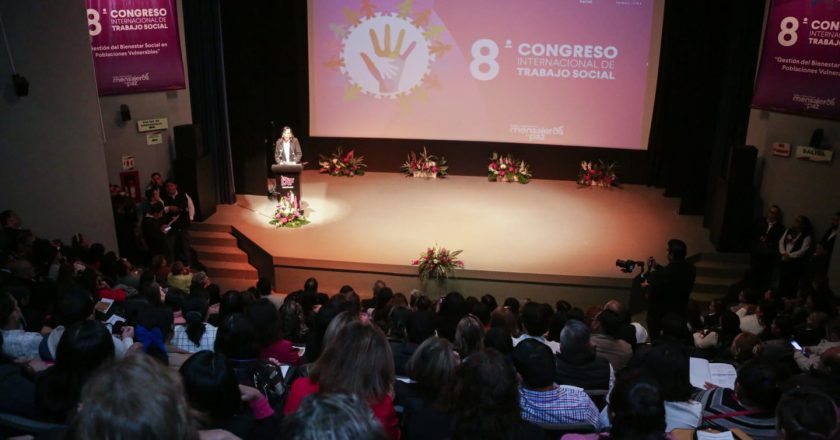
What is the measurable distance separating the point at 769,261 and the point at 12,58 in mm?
8046

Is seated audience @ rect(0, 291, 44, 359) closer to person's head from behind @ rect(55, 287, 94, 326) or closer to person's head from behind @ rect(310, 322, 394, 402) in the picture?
person's head from behind @ rect(55, 287, 94, 326)

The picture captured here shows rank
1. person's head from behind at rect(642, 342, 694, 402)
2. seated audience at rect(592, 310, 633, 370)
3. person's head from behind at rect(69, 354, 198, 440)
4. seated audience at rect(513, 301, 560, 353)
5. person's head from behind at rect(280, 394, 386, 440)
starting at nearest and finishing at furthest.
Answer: person's head from behind at rect(280, 394, 386, 440), person's head from behind at rect(69, 354, 198, 440), person's head from behind at rect(642, 342, 694, 402), seated audience at rect(592, 310, 633, 370), seated audience at rect(513, 301, 560, 353)

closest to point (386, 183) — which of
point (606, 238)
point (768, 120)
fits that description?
point (606, 238)

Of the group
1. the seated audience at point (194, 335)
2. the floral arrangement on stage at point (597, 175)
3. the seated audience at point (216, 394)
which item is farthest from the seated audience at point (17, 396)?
the floral arrangement on stage at point (597, 175)

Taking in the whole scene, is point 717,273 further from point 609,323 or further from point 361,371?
point 361,371

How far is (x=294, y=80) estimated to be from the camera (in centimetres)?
1175

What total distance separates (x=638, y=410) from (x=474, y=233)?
22.2 ft

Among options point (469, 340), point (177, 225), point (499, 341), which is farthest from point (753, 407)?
point (177, 225)

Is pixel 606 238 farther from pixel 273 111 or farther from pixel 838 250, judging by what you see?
pixel 273 111

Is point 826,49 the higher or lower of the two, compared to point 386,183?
higher

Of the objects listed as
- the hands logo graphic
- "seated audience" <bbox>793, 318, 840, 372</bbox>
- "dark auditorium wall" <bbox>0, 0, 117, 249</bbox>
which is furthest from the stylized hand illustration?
"seated audience" <bbox>793, 318, 840, 372</bbox>

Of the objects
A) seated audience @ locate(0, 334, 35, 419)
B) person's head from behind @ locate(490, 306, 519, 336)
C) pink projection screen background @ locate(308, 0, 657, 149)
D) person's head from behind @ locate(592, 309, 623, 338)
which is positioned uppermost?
pink projection screen background @ locate(308, 0, 657, 149)

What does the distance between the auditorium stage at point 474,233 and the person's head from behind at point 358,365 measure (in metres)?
5.58

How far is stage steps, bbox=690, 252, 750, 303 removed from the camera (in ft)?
26.9
